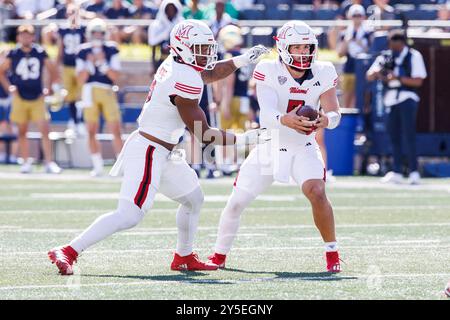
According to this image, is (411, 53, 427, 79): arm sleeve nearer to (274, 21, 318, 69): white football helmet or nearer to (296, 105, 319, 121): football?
(274, 21, 318, 69): white football helmet

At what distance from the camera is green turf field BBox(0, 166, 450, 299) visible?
6.60m

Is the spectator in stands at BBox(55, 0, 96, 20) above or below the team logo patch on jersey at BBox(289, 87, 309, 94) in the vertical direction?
below

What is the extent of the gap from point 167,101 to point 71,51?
1013 cm

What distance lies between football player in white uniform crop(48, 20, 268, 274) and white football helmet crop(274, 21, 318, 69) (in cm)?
43

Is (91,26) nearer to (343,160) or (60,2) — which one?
(343,160)

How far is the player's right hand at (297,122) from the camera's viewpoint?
7.45 meters

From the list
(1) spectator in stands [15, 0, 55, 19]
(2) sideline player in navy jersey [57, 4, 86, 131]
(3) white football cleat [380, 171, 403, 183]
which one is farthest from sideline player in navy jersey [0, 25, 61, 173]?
(1) spectator in stands [15, 0, 55, 19]

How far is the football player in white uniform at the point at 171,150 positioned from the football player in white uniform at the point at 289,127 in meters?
0.19

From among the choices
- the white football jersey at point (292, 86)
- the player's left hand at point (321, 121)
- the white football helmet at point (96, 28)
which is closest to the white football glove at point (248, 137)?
the white football jersey at point (292, 86)

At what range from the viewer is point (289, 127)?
7.59 meters

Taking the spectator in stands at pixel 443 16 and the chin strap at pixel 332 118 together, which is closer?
the chin strap at pixel 332 118

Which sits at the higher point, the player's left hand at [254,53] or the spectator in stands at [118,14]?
the player's left hand at [254,53]

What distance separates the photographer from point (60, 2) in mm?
21469

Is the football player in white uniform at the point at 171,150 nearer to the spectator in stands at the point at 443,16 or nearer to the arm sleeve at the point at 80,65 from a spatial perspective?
the arm sleeve at the point at 80,65
